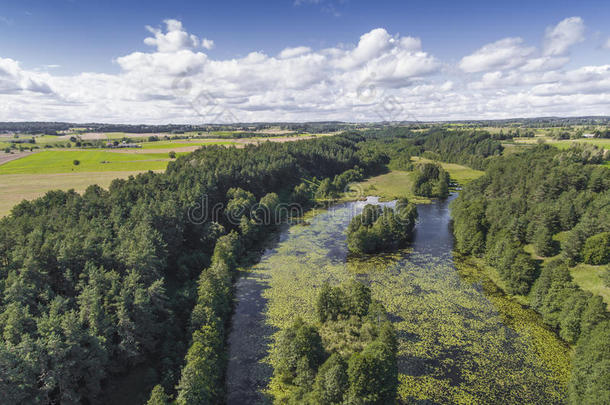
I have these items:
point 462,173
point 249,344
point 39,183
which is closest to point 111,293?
point 249,344

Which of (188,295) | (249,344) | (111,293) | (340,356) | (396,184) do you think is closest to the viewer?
(340,356)

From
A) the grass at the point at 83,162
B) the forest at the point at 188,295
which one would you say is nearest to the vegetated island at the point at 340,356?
the forest at the point at 188,295

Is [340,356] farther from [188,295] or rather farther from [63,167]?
[63,167]

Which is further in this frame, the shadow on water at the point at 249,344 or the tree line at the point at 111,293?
the shadow on water at the point at 249,344

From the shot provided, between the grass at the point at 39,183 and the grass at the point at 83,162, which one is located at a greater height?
the grass at the point at 83,162

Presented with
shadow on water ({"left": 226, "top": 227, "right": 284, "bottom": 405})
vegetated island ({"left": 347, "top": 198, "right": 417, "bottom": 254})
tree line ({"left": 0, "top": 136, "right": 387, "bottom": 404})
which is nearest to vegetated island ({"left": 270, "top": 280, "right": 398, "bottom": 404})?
shadow on water ({"left": 226, "top": 227, "right": 284, "bottom": 405})

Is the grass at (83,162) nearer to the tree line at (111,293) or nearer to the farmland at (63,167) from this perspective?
the farmland at (63,167)
